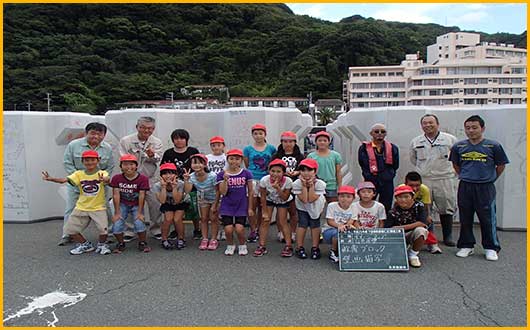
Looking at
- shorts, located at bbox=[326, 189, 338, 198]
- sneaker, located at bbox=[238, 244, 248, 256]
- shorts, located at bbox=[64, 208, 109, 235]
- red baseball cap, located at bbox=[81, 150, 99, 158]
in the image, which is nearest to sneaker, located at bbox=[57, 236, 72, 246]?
shorts, located at bbox=[64, 208, 109, 235]

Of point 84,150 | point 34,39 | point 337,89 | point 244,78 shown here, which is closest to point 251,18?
point 244,78

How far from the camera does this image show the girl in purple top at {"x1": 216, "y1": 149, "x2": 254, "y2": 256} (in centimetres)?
474

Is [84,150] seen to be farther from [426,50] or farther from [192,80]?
[426,50]

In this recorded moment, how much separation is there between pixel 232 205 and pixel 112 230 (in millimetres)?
1447

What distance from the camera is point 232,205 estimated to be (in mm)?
4773

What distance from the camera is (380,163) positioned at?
199 inches

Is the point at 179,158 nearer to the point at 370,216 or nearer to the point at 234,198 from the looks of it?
the point at 234,198

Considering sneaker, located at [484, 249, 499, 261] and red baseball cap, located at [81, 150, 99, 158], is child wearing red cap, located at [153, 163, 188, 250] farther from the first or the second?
sneaker, located at [484, 249, 499, 261]

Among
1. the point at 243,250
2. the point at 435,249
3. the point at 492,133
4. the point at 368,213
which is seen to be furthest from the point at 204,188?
the point at 492,133

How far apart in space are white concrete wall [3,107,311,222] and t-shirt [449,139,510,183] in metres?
2.59

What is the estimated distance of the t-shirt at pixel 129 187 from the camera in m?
4.84

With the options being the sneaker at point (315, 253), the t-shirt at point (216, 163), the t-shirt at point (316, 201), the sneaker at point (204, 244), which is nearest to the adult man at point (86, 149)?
the t-shirt at point (216, 163)

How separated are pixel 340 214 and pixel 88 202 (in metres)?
2.93

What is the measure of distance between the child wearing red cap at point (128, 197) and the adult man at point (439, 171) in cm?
350
